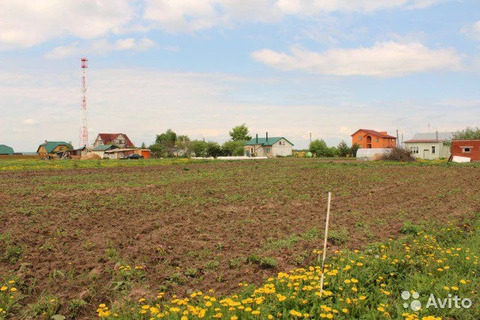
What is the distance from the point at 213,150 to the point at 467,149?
40073 mm

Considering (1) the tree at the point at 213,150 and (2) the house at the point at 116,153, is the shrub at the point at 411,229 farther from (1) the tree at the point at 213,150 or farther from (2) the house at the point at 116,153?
(2) the house at the point at 116,153

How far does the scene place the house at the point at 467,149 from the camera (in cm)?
4697

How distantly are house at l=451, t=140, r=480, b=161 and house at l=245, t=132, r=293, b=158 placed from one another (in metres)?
36.8

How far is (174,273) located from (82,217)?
15.8 feet

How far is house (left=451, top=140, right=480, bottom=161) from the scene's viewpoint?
154 feet

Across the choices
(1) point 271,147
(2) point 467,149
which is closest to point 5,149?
(1) point 271,147

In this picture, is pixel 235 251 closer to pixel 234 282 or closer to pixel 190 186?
pixel 234 282

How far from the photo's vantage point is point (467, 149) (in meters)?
47.7

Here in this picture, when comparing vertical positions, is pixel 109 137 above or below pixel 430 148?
above

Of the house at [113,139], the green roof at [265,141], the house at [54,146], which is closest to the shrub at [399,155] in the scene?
the green roof at [265,141]

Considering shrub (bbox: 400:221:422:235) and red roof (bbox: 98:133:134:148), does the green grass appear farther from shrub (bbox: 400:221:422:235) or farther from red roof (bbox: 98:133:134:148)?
red roof (bbox: 98:133:134:148)

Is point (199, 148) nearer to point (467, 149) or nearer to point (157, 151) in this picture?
point (157, 151)

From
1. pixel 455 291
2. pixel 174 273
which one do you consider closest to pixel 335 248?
pixel 455 291

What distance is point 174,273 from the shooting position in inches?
222
